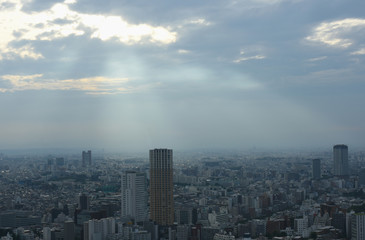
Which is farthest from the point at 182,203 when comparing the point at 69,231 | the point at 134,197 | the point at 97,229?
the point at 69,231

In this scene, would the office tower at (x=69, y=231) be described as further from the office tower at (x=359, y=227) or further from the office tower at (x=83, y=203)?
the office tower at (x=359, y=227)

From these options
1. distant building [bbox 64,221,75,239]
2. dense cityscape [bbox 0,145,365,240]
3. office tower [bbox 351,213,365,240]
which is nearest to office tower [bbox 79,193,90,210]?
dense cityscape [bbox 0,145,365,240]

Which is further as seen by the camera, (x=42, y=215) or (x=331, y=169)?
(x=331, y=169)

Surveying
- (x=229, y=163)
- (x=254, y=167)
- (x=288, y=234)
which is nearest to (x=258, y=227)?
(x=288, y=234)

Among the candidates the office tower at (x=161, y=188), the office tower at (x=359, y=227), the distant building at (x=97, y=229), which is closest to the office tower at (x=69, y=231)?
the distant building at (x=97, y=229)

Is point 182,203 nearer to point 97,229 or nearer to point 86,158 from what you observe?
point 97,229

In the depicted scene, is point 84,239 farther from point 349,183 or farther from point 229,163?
point 229,163
